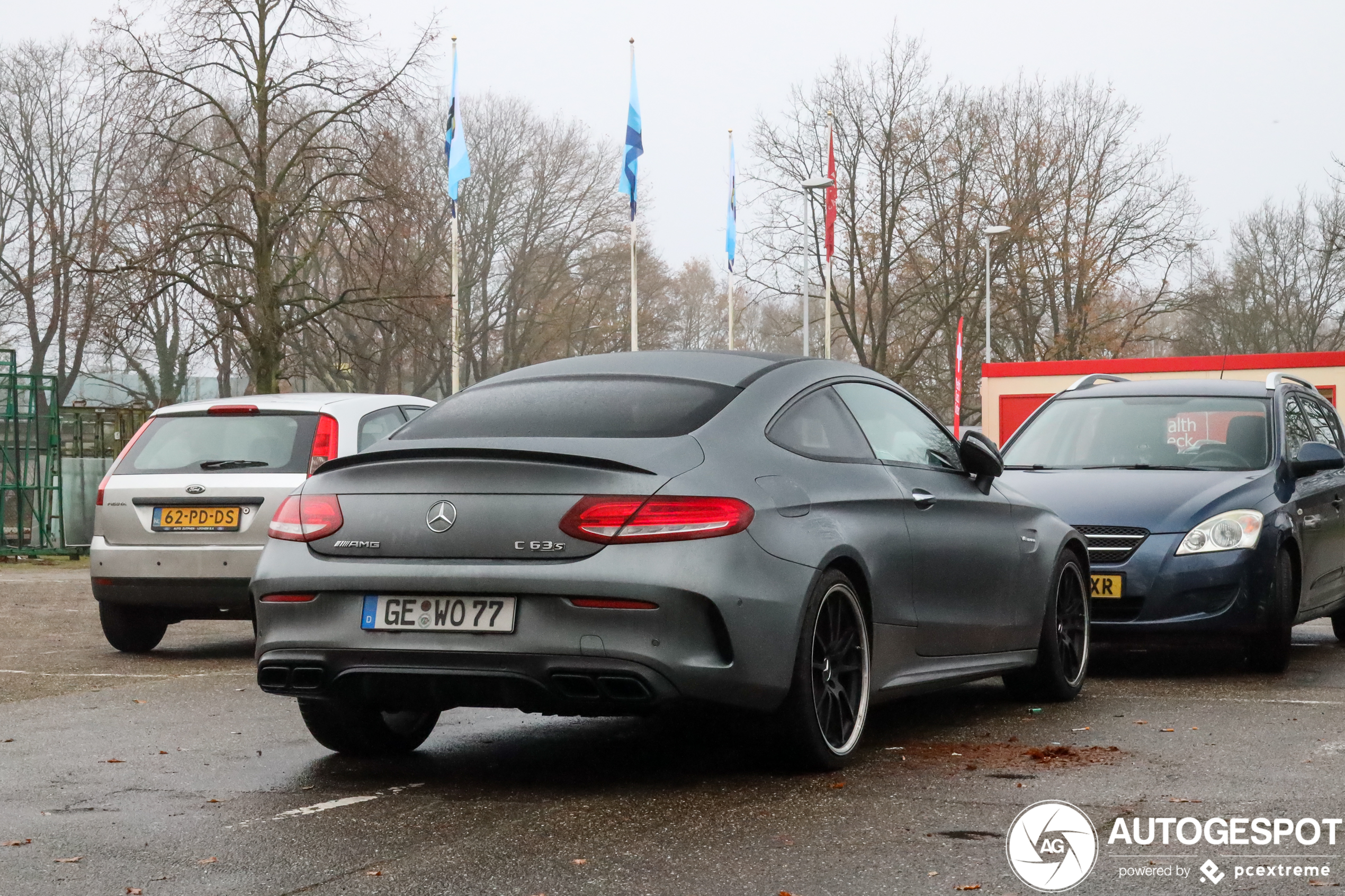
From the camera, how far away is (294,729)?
22.9 ft

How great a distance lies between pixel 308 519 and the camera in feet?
18.5

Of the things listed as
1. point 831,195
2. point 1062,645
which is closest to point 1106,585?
point 1062,645

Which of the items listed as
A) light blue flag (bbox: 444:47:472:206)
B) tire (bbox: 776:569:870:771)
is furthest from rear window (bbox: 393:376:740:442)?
light blue flag (bbox: 444:47:472:206)

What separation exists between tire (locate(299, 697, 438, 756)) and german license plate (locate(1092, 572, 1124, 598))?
401 centimetres

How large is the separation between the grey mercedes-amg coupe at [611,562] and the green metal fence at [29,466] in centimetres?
1890

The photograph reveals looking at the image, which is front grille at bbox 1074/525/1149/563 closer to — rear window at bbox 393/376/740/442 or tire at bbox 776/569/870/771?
tire at bbox 776/569/870/771

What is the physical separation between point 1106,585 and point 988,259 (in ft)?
124

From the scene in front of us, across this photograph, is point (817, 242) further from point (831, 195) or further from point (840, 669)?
point (840, 669)

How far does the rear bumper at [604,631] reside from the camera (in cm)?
509

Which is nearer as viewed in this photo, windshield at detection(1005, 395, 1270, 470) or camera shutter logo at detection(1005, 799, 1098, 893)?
camera shutter logo at detection(1005, 799, 1098, 893)

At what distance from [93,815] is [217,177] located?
86.6ft

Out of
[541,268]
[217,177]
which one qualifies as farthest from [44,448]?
[541,268]

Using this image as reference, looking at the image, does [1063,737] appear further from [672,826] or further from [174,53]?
[174,53]

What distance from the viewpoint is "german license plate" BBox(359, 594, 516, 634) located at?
521 centimetres
